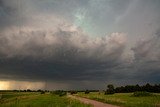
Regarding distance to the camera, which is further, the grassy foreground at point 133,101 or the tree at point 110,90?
the tree at point 110,90

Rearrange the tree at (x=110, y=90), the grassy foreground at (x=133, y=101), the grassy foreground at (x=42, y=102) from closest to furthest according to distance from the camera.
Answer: the grassy foreground at (x=42, y=102) → the grassy foreground at (x=133, y=101) → the tree at (x=110, y=90)

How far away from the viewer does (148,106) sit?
46.6 metres

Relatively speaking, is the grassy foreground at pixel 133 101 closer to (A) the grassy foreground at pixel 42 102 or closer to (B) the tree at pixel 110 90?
(A) the grassy foreground at pixel 42 102

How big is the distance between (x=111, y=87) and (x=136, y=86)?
76.8 feet

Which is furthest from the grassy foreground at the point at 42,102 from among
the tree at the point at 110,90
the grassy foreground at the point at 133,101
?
the tree at the point at 110,90

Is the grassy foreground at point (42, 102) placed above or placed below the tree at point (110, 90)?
below

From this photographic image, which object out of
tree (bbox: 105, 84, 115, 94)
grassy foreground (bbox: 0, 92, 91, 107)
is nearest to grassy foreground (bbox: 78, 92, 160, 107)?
grassy foreground (bbox: 0, 92, 91, 107)

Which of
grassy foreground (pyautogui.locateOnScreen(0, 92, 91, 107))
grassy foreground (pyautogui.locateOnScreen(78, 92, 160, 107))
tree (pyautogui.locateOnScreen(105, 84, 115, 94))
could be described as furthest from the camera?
→ tree (pyautogui.locateOnScreen(105, 84, 115, 94))

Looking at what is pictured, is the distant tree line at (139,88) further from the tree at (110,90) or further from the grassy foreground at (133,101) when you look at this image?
the grassy foreground at (133,101)

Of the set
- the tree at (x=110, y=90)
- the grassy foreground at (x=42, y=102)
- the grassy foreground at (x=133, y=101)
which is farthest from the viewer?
the tree at (x=110, y=90)

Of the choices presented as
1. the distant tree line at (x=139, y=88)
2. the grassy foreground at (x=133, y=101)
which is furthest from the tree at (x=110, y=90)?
the grassy foreground at (x=133, y=101)

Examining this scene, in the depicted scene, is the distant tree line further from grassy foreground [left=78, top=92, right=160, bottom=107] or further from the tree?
→ grassy foreground [left=78, top=92, right=160, bottom=107]

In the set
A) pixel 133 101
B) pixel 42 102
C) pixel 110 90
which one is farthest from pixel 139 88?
pixel 42 102

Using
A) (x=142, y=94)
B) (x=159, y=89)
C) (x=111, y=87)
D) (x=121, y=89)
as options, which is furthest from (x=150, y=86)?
(x=142, y=94)
